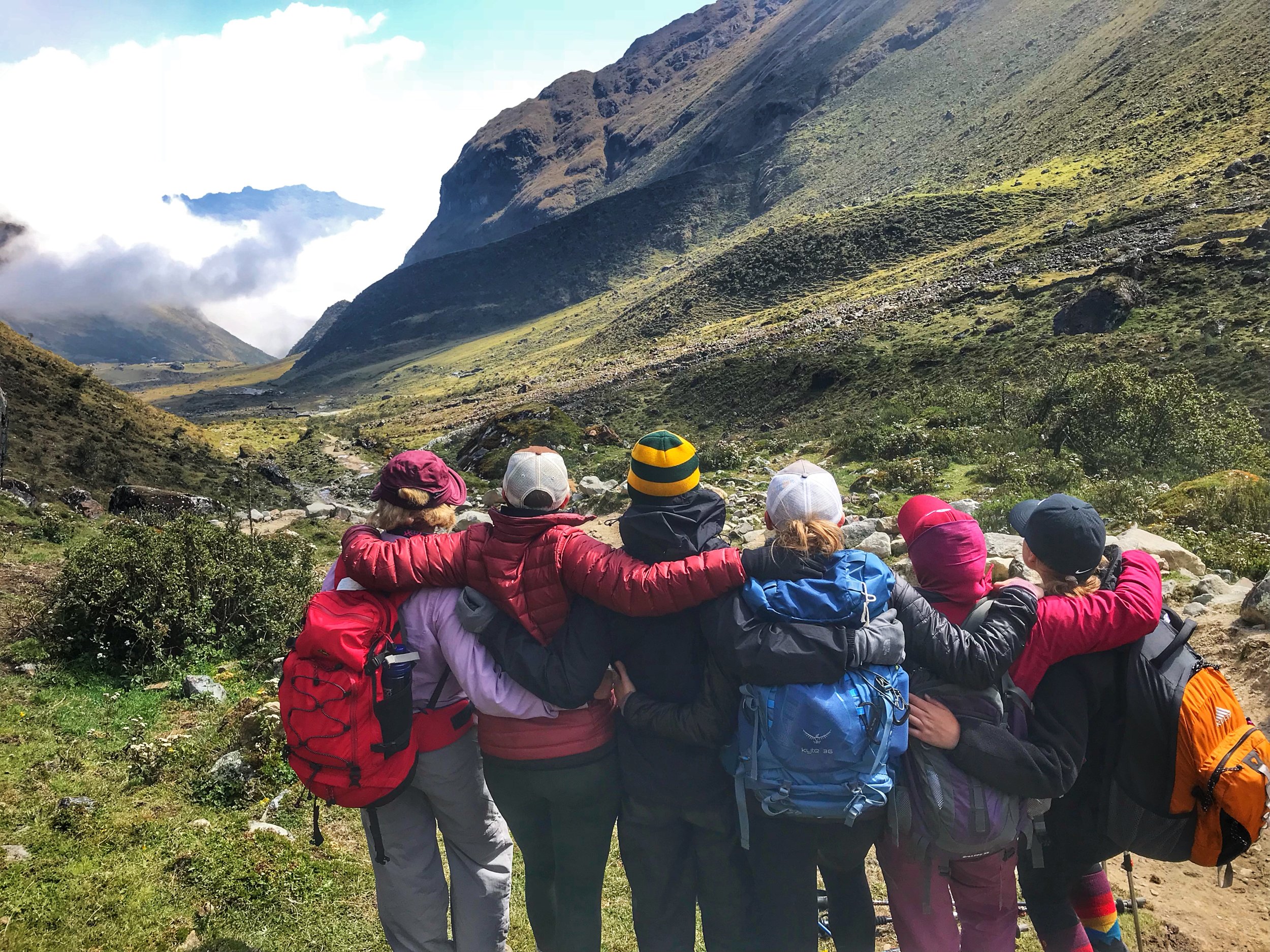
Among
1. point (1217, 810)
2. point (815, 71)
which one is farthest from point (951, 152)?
point (1217, 810)

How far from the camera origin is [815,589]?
2.23 m

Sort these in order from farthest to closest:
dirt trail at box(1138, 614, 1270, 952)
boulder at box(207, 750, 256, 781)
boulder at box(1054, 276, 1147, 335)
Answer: boulder at box(1054, 276, 1147, 335) → boulder at box(207, 750, 256, 781) → dirt trail at box(1138, 614, 1270, 952)

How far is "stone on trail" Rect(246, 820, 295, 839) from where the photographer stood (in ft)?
13.3

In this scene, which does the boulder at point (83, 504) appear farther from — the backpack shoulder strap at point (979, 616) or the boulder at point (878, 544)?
the backpack shoulder strap at point (979, 616)

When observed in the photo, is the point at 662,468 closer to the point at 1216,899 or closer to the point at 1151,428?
the point at 1216,899

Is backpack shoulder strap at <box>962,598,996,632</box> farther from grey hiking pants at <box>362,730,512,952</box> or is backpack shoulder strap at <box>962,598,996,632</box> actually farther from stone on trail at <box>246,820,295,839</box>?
stone on trail at <box>246,820,295,839</box>

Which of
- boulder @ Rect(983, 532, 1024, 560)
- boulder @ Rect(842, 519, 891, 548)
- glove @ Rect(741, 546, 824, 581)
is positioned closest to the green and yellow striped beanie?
glove @ Rect(741, 546, 824, 581)

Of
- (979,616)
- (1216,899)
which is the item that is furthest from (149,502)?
(1216,899)

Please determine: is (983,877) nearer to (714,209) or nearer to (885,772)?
(885,772)

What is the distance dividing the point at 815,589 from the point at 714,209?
10765 centimetres

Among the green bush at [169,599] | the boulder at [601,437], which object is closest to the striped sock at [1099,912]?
the green bush at [169,599]

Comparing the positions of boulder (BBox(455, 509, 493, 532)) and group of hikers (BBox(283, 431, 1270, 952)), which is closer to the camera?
group of hikers (BBox(283, 431, 1270, 952))

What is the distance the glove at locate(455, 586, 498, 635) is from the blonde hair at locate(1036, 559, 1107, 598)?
1922mm

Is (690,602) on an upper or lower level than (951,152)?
lower
